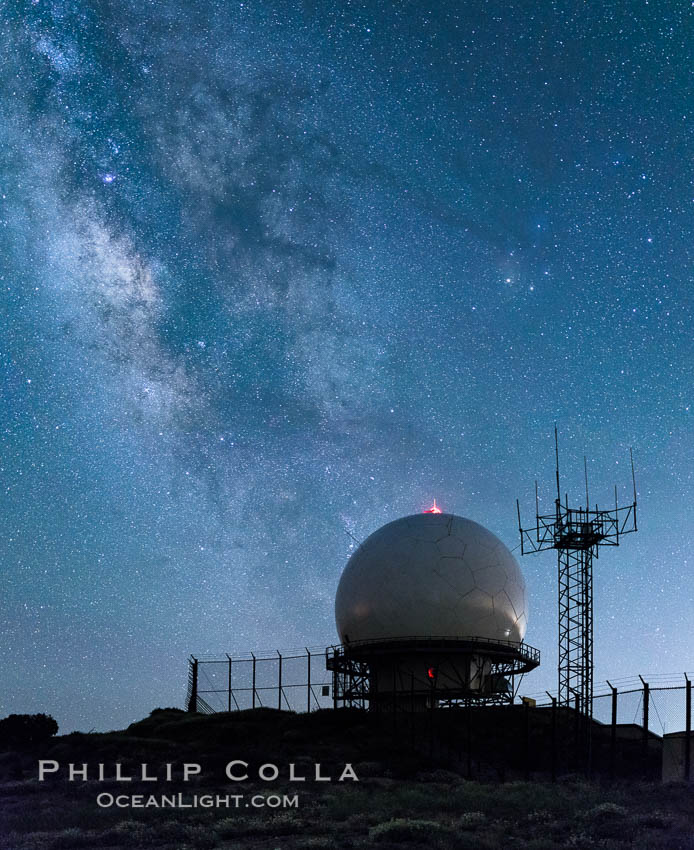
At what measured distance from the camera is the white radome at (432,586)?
4244 cm

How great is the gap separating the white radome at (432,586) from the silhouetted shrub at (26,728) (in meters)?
15.8

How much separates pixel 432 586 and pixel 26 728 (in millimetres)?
21663

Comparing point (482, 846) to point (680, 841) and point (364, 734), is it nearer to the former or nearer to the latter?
point (680, 841)

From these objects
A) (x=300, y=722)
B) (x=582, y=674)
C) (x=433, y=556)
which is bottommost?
(x=300, y=722)

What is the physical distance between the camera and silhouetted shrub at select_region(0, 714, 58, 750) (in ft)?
134

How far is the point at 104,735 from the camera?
118ft

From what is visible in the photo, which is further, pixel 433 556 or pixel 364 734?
pixel 433 556

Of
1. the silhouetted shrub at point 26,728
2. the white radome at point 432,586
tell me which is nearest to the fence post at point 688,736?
the white radome at point 432,586

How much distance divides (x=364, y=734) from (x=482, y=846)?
79.7ft

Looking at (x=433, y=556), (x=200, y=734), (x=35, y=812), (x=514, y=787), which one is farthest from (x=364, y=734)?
(x=35, y=812)

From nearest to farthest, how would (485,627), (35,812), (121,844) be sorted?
(121,844) < (35,812) < (485,627)

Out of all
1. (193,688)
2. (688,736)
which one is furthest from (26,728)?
(688,736)

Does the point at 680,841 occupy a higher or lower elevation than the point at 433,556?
lower

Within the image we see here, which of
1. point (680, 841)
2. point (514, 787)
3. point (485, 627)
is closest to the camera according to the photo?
point (680, 841)
